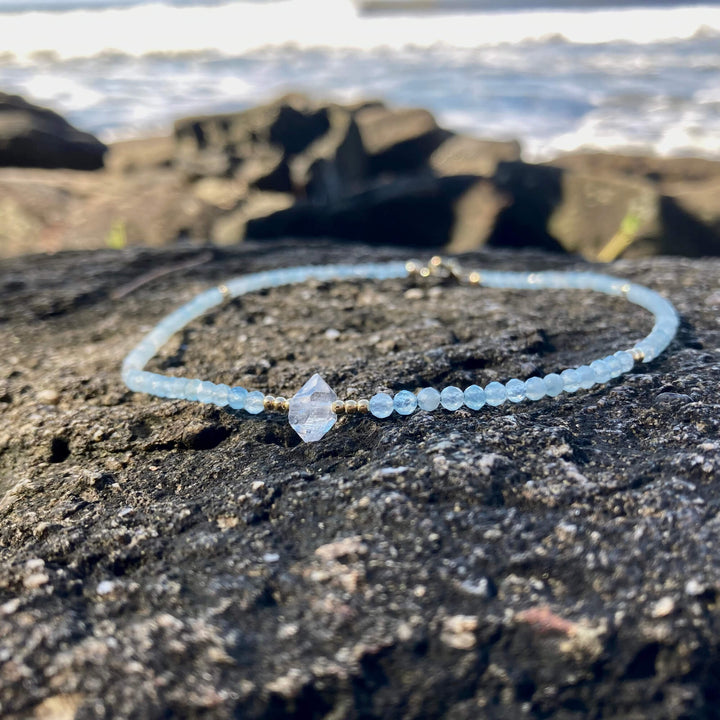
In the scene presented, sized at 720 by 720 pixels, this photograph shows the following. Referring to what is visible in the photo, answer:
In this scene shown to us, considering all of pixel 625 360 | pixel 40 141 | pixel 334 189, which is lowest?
pixel 334 189

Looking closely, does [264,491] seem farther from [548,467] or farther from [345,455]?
[548,467]

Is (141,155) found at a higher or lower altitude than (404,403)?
higher

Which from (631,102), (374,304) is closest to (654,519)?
(374,304)

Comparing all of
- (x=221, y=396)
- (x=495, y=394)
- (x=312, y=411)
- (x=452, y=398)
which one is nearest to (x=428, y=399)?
(x=452, y=398)

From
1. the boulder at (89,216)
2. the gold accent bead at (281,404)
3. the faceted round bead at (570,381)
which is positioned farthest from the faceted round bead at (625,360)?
the boulder at (89,216)

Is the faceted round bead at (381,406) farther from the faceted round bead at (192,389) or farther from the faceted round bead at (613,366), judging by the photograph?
the faceted round bead at (613,366)

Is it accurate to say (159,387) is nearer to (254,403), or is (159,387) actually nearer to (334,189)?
(254,403)
